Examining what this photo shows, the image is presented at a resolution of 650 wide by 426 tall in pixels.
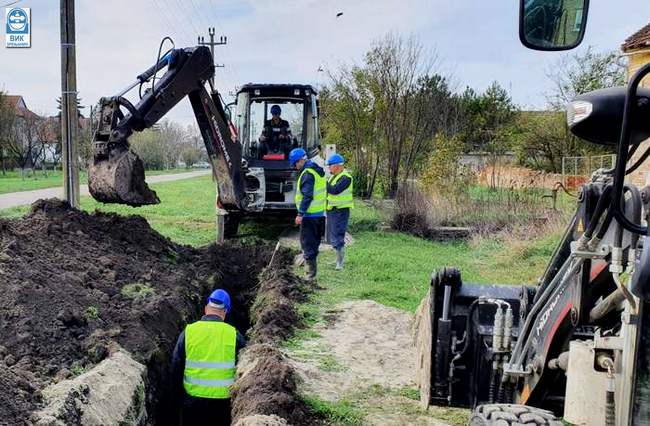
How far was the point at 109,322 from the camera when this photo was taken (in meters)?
6.31

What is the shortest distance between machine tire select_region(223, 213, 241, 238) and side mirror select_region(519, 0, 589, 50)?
35.9 ft

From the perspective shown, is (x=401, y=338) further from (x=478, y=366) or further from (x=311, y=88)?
(x=311, y=88)

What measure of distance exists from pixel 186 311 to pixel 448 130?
602 inches

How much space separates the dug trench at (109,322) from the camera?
15.4 ft

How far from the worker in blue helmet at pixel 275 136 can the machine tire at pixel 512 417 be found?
11.1m

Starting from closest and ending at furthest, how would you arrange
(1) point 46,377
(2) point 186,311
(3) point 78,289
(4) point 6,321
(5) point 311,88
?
(1) point 46,377, (4) point 6,321, (3) point 78,289, (2) point 186,311, (5) point 311,88

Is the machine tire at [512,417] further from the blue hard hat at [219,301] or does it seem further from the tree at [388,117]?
the tree at [388,117]

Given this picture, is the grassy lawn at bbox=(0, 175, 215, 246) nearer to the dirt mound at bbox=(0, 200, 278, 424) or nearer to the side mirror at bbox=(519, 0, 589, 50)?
the dirt mound at bbox=(0, 200, 278, 424)

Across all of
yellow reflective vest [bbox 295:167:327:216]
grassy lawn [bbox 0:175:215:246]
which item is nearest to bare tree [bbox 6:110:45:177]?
grassy lawn [bbox 0:175:215:246]

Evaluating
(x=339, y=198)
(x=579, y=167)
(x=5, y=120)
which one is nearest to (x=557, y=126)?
(x=579, y=167)

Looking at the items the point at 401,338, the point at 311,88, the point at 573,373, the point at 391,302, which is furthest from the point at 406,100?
the point at 573,373

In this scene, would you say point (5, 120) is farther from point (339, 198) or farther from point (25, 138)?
point (339, 198)

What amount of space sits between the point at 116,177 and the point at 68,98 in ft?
10.7

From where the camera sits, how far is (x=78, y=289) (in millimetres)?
6652
